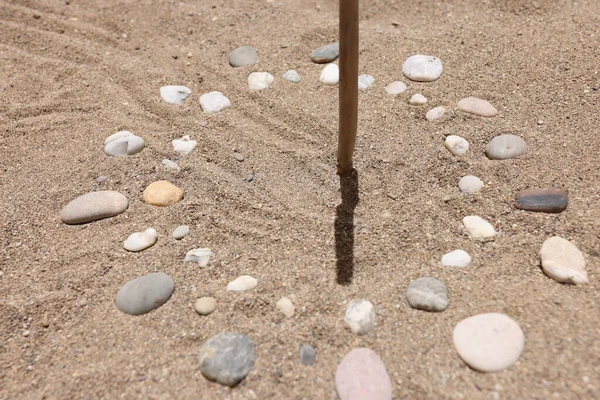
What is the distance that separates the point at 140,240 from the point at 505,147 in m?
1.58

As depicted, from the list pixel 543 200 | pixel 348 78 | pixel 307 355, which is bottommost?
pixel 307 355

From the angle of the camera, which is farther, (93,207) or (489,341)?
(93,207)

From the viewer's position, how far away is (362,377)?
57.2 inches

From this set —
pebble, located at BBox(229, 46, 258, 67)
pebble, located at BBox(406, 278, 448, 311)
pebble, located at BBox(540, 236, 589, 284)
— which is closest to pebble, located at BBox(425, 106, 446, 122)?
pebble, located at BBox(540, 236, 589, 284)

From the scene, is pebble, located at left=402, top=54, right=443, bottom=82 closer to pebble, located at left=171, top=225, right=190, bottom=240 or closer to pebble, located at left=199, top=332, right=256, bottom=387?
pebble, located at left=171, top=225, right=190, bottom=240

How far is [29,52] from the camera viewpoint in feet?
9.62

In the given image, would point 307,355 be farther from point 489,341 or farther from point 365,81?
point 365,81

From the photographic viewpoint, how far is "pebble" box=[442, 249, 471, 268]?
1.75 metres

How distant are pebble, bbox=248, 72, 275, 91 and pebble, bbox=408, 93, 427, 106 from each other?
0.77 meters

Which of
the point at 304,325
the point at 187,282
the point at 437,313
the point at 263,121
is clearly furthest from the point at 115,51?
the point at 437,313

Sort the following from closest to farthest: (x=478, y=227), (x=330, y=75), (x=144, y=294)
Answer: (x=144, y=294)
(x=478, y=227)
(x=330, y=75)

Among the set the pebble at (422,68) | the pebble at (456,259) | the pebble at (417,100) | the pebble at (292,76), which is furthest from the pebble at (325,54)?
the pebble at (456,259)

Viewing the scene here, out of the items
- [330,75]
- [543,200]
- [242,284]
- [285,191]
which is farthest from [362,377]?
Answer: [330,75]

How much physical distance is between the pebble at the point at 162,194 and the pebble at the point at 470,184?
119cm
